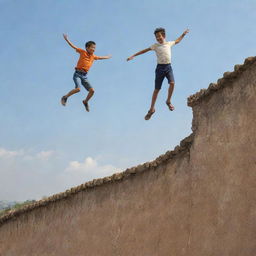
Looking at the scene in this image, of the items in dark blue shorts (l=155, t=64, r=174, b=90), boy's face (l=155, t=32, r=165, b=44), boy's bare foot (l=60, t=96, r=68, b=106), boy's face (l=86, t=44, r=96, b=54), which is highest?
boy's face (l=86, t=44, r=96, b=54)

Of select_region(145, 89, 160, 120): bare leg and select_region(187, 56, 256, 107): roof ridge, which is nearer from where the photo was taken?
select_region(187, 56, 256, 107): roof ridge

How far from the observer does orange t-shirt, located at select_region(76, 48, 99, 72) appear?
11578 mm

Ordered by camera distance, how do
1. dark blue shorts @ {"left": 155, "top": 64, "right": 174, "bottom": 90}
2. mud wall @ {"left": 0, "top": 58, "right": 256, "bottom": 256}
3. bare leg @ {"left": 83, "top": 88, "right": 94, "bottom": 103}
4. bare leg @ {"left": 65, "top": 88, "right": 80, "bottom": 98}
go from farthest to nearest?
bare leg @ {"left": 83, "top": 88, "right": 94, "bottom": 103} < bare leg @ {"left": 65, "top": 88, "right": 80, "bottom": 98} < dark blue shorts @ {"left": 155, "top": 64, "right": 174, "bottom": 90} < mud wall @ {"left": 0, "top": 58, "right": 256, "bottom": 256}

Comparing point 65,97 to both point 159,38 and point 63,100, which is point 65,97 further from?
point 159,38

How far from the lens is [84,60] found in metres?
11.6

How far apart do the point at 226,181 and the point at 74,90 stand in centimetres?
555

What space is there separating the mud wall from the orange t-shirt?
2.95 metres

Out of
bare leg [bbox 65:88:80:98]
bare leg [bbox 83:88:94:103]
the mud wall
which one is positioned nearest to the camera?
the mud wall

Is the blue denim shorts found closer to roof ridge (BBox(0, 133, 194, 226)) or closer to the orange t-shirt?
the orange t-shirt

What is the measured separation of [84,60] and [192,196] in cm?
530

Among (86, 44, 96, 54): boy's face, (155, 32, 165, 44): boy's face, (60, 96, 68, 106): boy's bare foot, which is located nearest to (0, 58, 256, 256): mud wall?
(60, 96, 68, 106): boy's bare foot

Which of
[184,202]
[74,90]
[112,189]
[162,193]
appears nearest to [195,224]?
[184,202]

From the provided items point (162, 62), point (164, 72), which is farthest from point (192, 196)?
point (162, 62)

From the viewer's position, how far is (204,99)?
25.7 ft
